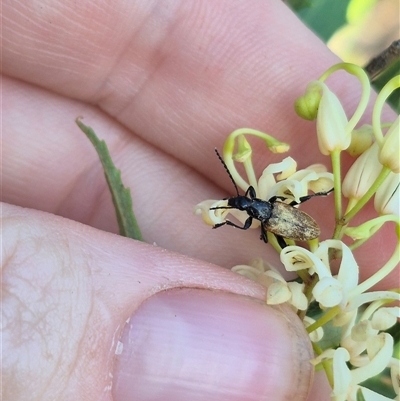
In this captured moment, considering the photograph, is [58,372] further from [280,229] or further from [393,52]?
[393,52]

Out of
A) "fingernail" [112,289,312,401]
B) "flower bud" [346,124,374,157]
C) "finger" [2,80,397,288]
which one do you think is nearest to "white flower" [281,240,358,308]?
"fingernail" [112,289,312,401]

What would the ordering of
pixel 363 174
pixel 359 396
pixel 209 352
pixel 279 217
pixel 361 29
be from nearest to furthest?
1. pixel 359 396
2. pixel 363 174
3. pixel 209 352
4. pixel 279 217
5. pixel 361 29

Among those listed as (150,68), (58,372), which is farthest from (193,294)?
(150,68)

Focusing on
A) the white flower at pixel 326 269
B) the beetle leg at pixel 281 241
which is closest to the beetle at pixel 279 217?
the beetle leg at pixel 281 241

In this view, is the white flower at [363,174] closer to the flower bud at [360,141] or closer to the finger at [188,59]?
the flower bud at [360,141]

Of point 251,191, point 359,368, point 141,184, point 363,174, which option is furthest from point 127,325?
point 141,184

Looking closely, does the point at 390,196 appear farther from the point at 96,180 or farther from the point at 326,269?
the point at 96,180

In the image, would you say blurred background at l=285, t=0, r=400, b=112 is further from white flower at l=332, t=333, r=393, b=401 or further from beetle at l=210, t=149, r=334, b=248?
white flower at l=332, t=333, r=393, b=401

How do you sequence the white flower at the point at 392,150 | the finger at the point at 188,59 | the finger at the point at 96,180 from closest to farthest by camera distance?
the white flower at the point at 392,150 < the finger at the point at 188,59 < the finger at the point at 96,180
